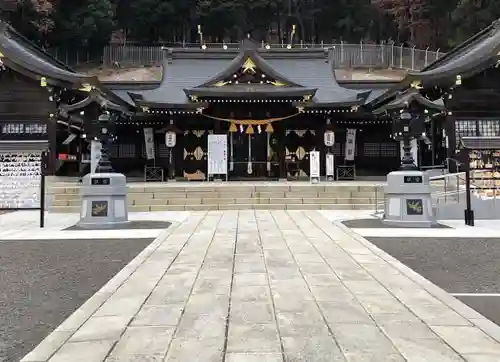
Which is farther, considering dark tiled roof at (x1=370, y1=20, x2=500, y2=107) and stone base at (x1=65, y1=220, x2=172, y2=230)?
dark tiled roof at (x1=370, y1=20, x2=500, y2=107)

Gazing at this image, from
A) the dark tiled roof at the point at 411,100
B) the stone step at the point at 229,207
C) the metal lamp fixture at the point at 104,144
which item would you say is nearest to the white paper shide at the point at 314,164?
the dark tiled roof at the point at 411,100

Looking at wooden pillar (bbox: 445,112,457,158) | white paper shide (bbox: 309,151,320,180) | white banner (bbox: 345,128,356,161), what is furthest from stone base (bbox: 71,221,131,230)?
wooden pillar (bbox: 445,112,457,158)

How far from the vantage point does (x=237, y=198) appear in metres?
15.0

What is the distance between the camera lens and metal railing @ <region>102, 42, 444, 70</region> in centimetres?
4242

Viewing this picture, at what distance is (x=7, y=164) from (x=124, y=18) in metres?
40.1

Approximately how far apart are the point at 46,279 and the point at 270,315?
3.35 metres

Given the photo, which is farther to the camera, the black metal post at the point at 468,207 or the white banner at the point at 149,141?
the white banner at the point at 149,141

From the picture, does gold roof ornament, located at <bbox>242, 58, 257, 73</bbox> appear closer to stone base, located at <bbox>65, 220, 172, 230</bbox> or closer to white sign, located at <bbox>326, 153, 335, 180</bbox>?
white sign, located at <bbox>326, 153, 335, 180</bbox>

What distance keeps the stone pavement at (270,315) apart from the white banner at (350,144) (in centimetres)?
1505

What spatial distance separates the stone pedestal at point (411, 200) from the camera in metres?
10.5

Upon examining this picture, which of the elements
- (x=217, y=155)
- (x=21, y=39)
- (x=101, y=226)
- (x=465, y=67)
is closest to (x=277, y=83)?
(x=217, y=155)

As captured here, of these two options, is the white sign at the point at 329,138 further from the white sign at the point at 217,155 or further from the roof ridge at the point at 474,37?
the roof ridge at the point at 474,37

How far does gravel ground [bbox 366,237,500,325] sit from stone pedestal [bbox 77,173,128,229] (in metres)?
6.32

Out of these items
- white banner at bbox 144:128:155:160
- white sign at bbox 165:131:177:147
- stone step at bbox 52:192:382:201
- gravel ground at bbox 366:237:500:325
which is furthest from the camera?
white banner at bbox 144:128:155:160
